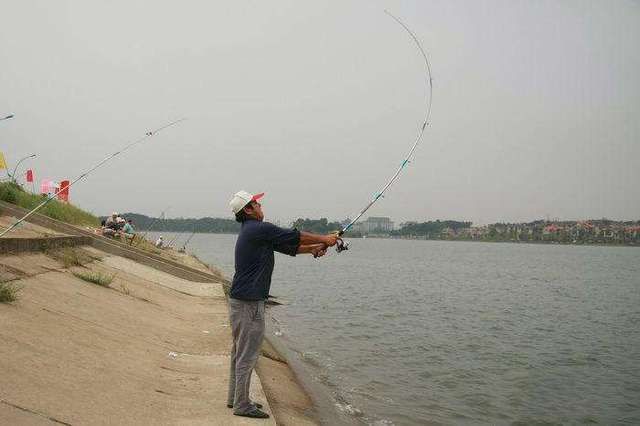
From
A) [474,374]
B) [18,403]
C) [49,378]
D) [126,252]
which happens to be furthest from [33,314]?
[126,252]

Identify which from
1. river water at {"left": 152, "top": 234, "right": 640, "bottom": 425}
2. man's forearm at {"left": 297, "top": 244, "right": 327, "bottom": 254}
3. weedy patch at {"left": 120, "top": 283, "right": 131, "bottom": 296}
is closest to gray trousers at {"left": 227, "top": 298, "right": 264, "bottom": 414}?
man's forearm at {"left": 297, "top": 244, "right": 327, "bottom": 254}

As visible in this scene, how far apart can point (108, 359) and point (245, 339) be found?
178 cm

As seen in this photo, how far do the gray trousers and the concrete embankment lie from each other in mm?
164

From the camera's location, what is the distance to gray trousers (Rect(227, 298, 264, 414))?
4.59 metres

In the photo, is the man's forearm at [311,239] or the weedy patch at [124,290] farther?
the weedy patch at [124,290]

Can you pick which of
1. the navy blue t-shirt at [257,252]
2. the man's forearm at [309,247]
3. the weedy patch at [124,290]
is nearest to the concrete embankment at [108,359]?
the weedy patch at [124,290]

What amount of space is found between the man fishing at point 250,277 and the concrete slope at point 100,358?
13.8 inches

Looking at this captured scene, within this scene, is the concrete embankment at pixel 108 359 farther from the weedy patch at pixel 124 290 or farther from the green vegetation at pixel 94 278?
the green vegetation at pixel 94 278

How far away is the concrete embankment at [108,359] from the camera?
4.18 meters

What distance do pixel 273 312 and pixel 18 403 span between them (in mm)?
15242

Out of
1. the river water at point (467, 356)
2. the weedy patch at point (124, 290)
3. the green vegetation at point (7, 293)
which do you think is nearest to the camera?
the green vegetation at point (7, 293)

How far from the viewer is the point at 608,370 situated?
12477 mm

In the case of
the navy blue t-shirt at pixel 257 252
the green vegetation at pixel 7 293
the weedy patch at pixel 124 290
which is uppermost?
the navy blue t-shirt at pixel 257 252

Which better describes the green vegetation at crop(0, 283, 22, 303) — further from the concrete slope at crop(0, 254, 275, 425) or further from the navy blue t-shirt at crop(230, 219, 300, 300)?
the navy blue t-shirt at crop(230, 219, 300, 300)
